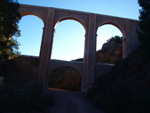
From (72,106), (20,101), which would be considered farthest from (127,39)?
(20,101)

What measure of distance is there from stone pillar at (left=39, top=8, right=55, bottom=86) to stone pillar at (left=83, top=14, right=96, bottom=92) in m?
4.38

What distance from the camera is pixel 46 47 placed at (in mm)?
15562

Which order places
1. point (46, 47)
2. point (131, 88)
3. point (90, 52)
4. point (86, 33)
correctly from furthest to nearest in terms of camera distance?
1. point (86, 33)
2. point (90, 52)
3. point (46, 47)
4. point (131, 88)

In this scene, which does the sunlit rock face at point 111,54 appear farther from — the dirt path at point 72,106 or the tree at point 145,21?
the dirt path at point 72,106

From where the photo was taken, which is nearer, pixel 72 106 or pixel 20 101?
pixel 20 101

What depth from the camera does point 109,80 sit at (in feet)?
38.9

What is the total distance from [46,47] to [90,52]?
512 cm

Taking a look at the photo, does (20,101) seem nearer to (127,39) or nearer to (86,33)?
(86,33)

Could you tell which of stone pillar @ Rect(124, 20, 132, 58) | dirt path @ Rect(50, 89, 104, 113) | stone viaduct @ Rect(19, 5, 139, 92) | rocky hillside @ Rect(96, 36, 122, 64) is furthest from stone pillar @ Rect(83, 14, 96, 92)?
rocky hillside @ Rect(96, 36, 122, 64)

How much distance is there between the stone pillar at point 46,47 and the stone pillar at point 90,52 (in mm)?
4377

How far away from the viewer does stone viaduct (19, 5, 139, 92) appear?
49.9ft

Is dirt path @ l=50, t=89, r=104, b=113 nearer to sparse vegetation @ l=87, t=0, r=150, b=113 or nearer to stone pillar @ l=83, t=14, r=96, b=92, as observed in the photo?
sparse vegetation @ l=87, t=0, r=150, b=113

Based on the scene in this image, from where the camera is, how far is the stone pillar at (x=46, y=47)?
14.8 m

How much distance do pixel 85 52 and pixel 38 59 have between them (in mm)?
5599
